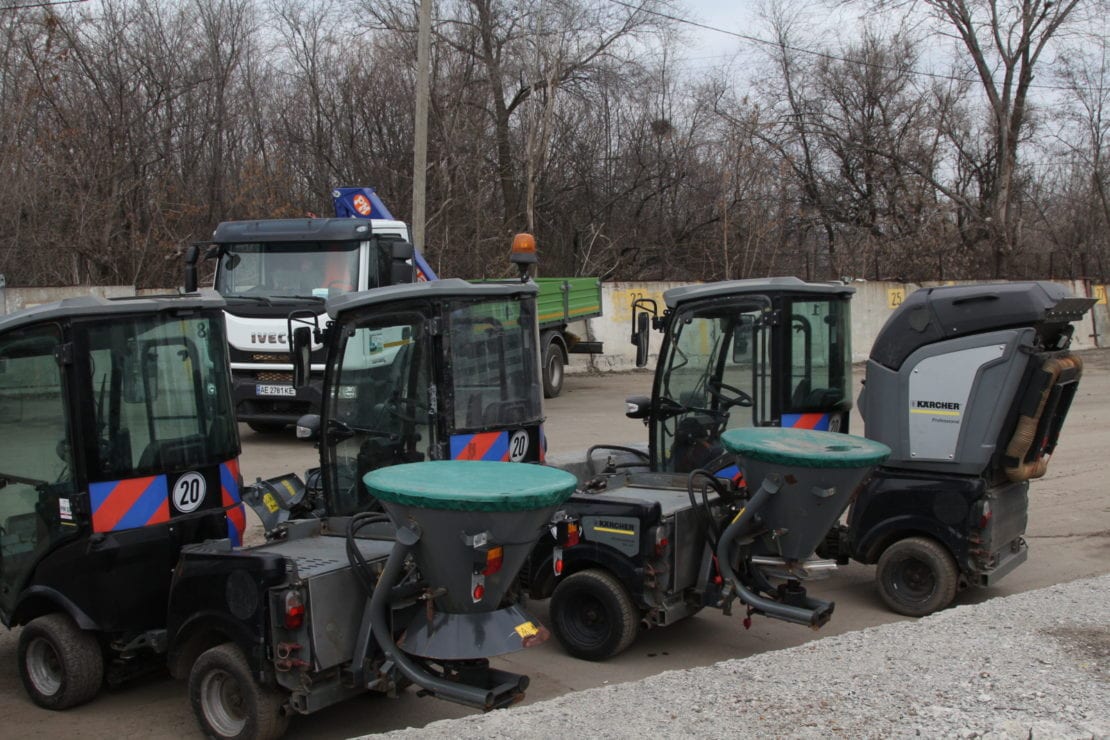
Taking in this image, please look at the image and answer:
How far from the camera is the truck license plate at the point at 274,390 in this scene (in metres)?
12.5

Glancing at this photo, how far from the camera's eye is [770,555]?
239 inches

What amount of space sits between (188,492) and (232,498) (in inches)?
11.3

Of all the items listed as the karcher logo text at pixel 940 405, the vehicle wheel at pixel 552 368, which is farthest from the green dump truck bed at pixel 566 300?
the karcher logo text at pixel 940 405

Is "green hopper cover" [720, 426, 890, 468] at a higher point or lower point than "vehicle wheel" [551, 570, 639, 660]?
higher

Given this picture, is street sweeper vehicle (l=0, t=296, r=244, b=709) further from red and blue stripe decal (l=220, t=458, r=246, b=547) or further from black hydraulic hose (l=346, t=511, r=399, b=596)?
black hydraulic hose (l=346, t=511, r=399, b=596)

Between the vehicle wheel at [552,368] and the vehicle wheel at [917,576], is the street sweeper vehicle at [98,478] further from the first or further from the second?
the vehicle wheel at [552,368]

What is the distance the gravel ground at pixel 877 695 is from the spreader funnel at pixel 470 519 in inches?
20.8

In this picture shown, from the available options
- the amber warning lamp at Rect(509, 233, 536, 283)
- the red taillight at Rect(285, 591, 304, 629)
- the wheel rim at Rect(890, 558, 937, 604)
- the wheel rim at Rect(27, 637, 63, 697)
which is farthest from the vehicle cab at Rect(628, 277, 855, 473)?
the wheel rim at Rect(27, 637, 63, 697)

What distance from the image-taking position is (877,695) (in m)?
4.34

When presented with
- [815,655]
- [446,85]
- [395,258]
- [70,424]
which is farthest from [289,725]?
[446,85]

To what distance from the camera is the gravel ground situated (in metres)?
3.97

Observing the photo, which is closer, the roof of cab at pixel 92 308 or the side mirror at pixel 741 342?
the roof of cab at pixel 92 308

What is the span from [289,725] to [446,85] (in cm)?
2227

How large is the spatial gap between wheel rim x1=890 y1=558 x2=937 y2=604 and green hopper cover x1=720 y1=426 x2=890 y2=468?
1637 mm
